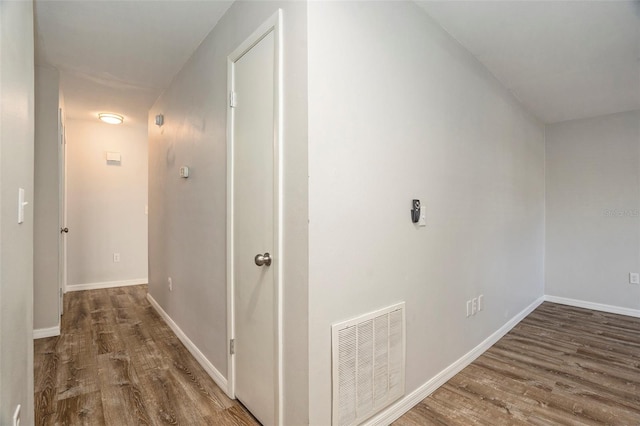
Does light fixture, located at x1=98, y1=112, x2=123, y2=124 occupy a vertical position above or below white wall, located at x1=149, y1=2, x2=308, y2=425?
above

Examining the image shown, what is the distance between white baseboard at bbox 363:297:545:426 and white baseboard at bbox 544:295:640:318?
5.68 feet

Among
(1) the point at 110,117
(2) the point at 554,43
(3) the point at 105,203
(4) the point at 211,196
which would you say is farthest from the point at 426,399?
(3) the point at 105,203

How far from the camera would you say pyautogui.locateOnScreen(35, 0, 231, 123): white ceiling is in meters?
1.98

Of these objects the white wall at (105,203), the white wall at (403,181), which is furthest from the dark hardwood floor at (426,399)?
the white wall at (105,203)

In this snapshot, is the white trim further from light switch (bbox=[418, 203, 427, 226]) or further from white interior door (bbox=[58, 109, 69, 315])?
light switch (bbox=[418, 203, 427, 226])

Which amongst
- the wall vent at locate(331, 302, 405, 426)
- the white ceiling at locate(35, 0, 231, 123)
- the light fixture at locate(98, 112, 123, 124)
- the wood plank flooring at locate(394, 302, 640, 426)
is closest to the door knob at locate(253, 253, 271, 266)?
the wall vent at locate(331, 302, 405, 426)

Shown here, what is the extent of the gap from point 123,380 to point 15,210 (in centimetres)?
149

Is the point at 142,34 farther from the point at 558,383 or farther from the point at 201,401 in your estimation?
the point at 558,383

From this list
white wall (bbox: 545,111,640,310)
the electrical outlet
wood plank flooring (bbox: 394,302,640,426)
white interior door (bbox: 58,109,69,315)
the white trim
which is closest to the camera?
the electrical outlet

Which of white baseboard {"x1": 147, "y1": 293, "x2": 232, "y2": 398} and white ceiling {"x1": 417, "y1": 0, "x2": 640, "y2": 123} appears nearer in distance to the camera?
white ceiling {"x1": 417, "y1": 0, "x2": 640, "y2": 123}

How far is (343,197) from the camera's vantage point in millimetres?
1506

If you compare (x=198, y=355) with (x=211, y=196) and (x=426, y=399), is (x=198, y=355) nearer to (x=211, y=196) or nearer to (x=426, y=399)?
(x=211, y=196)

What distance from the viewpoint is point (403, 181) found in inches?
71.7

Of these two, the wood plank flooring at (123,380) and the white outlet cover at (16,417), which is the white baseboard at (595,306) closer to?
the wood plank flooring at (123,380)
